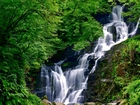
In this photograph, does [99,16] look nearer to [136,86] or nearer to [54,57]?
[54,57]

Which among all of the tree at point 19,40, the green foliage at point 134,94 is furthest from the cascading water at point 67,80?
the tree at point 19,40

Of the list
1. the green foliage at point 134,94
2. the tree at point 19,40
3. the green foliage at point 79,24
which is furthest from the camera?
the green foliage at point 79,24

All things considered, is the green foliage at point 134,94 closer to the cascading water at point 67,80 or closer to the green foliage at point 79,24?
the cascading water at point 67,80

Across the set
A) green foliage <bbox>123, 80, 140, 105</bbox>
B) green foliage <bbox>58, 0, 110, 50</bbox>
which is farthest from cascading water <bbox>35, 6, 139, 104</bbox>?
green foliage <bbox>123, 80, 140, 105</bbox>

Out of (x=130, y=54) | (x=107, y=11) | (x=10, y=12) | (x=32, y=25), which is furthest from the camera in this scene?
(x=107, y=11)

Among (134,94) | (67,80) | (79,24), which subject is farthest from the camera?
(79,24)

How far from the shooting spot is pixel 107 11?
26359 mm

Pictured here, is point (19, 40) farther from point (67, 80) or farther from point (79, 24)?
point (79, 24)

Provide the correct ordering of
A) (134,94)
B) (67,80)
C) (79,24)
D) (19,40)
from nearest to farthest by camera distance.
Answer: (19,40), (134,94), (67,80), (79,24)

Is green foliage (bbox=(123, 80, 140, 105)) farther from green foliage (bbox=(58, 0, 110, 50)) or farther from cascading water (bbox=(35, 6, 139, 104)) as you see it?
green foliage (bbox=(58, 0, 110, 50))

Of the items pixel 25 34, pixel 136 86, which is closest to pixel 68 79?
pixel 136 86

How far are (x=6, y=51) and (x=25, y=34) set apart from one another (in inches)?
40.0

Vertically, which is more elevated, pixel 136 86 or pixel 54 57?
pixel 54 57

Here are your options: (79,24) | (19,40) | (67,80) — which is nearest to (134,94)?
(19,40)
